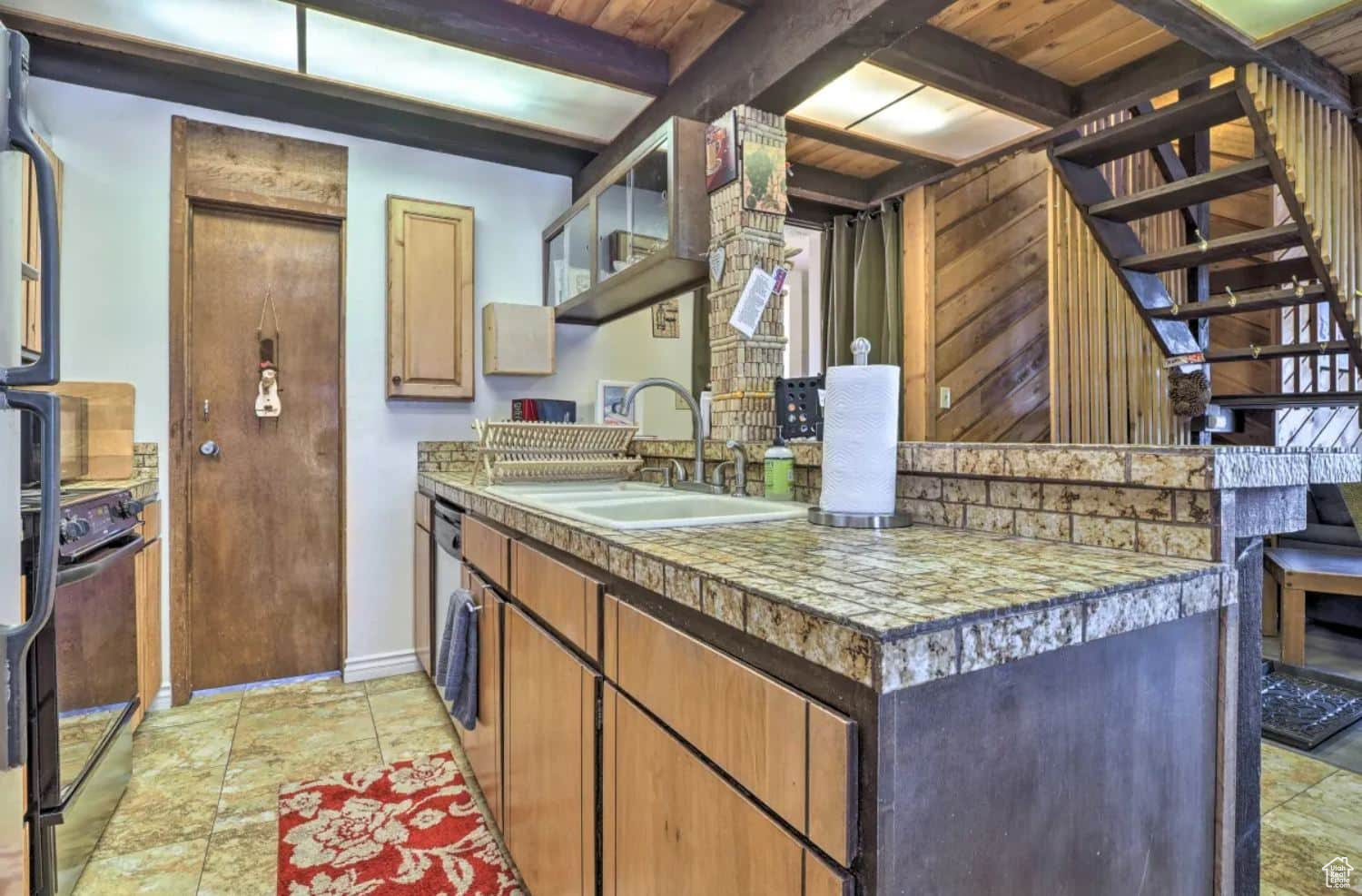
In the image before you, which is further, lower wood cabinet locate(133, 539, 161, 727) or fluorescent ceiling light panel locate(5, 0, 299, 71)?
lower wood cabinet locate(133, 539, 161, 727)

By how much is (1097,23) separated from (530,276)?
97.1 inches

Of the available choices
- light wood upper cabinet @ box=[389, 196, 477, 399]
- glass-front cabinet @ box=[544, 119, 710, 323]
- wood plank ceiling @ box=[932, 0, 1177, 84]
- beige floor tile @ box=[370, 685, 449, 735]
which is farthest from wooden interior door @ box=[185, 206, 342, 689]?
wood plank ceiling @ box=[932, 0, 1177, 84]

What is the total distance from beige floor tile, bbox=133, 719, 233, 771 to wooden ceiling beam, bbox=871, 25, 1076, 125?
3244mm

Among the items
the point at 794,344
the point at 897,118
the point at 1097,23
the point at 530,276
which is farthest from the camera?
the point at 794,344

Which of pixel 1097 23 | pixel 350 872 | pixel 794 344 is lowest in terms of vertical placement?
pixel 350 872

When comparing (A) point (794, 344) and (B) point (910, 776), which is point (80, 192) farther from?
(A) point (794, 344)

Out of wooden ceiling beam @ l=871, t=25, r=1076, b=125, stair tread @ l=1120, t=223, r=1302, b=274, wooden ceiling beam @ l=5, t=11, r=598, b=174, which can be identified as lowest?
stair tread @ l=1120, t=223, r=1302, b=274

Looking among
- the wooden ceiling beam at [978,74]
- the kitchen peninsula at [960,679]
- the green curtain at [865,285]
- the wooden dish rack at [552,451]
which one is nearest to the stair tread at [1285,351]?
the wooden ceiling beam at [978,74]

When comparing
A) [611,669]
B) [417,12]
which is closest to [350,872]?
[611,669]

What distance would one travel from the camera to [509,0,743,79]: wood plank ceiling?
2238mm

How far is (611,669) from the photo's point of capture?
41.1 inches

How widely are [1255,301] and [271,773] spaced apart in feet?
12.4

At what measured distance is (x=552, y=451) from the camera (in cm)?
236

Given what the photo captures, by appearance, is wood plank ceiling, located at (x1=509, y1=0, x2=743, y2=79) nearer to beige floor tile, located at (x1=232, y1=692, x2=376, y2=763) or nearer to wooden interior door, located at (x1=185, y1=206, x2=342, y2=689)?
wooden interior door, located at (x1=185, y1=206, x2=342, y2=689)
